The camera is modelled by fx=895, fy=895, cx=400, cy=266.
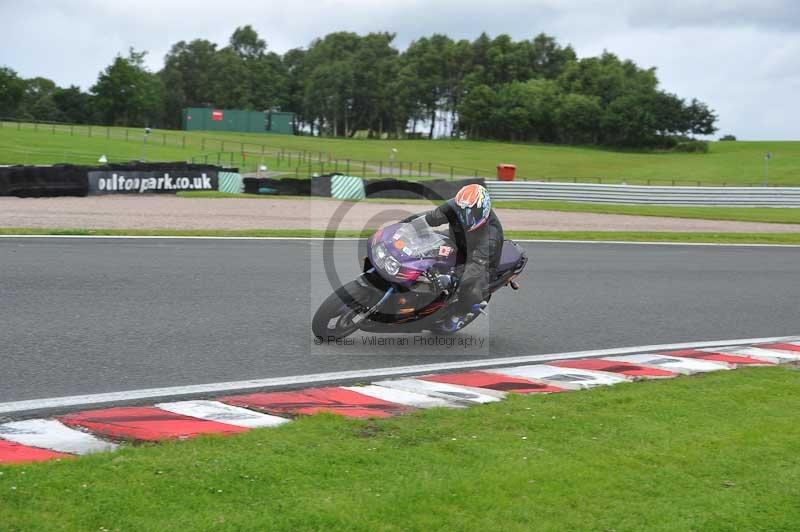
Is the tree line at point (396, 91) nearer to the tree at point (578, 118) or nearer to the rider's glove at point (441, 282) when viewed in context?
the tree at point (578, 118)

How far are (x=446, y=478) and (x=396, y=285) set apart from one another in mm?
3307

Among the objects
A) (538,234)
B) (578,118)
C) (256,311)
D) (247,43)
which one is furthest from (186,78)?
(256,311)

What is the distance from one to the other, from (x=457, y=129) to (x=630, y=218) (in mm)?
107783

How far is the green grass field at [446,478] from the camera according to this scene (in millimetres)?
3984

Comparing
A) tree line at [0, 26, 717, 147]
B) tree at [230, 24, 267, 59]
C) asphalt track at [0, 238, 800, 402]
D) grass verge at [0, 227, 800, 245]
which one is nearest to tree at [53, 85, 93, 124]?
tree line at [0, 26, 717, 147]

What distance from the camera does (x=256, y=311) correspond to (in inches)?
384

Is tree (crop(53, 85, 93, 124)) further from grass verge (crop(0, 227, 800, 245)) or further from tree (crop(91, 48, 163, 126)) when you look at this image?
grass verge (crop(0, 227, 800, 245))

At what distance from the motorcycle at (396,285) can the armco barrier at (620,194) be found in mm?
30281

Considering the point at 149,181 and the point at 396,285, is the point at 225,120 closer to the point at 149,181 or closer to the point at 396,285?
the point at 149,181

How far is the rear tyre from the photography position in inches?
306

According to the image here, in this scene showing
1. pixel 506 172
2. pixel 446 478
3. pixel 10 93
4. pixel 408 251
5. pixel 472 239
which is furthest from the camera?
pixel 10 93

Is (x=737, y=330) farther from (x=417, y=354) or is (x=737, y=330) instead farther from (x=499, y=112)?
(x=499, y=112)

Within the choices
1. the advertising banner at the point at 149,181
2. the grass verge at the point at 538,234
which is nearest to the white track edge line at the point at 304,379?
the grass verge at the point at 538,234

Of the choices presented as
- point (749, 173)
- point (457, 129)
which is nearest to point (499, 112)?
point (457, 129)
